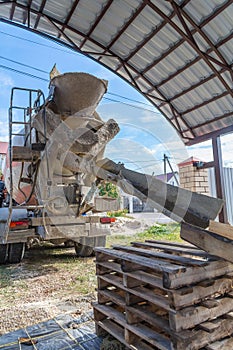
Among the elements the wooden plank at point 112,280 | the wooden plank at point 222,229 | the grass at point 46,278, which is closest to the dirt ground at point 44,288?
the grass at point 46,278

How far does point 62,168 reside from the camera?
4301mm

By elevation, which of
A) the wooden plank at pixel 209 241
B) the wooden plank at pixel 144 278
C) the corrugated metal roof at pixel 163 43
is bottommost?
the wooden plank at pixel 144 278

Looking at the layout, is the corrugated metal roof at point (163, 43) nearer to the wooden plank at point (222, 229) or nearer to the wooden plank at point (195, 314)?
the wooden plank at point (222, 229)

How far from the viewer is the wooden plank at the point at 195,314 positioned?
5.12 feet

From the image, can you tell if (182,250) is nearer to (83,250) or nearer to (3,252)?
(83,250)

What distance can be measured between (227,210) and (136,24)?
18.3 ft

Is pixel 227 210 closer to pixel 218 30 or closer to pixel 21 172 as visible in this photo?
pixel 218 30

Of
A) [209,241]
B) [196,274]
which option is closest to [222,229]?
[209,241]

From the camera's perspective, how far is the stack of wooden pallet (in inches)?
62.4

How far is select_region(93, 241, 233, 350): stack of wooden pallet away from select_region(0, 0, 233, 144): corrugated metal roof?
479cm

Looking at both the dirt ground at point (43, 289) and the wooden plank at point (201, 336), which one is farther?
the dirt ground at point (43, 289)

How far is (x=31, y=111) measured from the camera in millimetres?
4379

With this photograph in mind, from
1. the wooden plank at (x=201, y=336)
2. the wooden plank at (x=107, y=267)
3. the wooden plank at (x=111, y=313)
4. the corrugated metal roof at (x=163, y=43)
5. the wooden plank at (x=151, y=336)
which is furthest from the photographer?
the corrugated metal roof at (x=163, y=43)

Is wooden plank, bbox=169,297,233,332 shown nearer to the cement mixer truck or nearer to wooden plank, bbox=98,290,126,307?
wooden plank, bbox=98,290,126,307
